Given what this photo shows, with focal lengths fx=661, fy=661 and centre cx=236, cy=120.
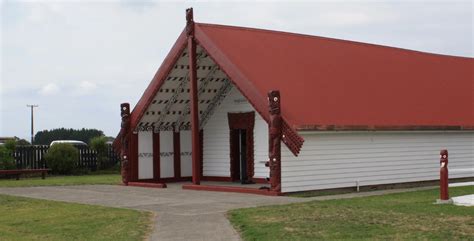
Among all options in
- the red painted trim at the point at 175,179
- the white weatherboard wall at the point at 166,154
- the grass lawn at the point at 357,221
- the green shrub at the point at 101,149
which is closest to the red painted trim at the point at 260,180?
the red painted trim at the point at 175,179

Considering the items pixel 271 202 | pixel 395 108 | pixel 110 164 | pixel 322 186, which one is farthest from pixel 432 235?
pixel 110 164

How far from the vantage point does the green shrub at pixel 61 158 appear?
31.3 metres

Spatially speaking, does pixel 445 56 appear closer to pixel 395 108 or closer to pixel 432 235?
pixel 395 108

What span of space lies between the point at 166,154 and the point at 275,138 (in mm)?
7786

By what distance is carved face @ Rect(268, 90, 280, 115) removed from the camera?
16.7 metres

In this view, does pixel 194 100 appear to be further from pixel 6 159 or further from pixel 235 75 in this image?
pixel 6 159

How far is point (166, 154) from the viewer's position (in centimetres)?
2375

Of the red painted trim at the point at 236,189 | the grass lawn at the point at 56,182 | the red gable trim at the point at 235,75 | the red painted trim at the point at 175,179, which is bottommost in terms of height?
the red painted trim at the point at 236,189

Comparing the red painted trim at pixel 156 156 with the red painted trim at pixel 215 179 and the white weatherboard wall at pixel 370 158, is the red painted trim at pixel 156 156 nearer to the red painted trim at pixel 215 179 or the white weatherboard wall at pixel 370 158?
the red painted trim at pixel 215 179

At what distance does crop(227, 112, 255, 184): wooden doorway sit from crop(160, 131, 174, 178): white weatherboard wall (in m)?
2.51

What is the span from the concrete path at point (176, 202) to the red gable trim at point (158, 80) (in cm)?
255

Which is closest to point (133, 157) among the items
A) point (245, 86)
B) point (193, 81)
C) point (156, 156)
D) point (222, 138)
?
point (156, 156)

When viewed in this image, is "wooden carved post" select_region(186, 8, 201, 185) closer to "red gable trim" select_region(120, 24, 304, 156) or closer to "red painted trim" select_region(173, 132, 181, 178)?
"red gable trim" select_region(120, 24, 304, 156)

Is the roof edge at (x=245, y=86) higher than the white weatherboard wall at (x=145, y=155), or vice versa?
the roof edge at (x=245, y=86)
